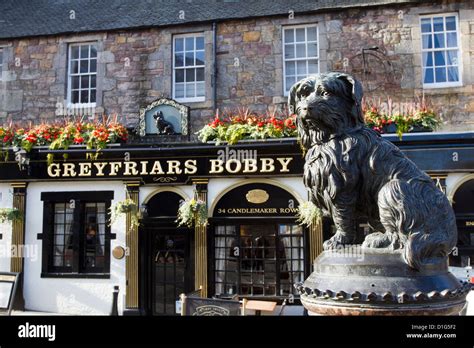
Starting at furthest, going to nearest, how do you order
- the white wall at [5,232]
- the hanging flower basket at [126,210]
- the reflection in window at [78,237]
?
the white wall at [5,232]
the reflection in window at [78,237]
the hanging flower basket at [126,210]

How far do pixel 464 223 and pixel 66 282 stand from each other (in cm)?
808

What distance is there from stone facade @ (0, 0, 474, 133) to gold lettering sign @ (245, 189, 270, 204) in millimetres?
2208

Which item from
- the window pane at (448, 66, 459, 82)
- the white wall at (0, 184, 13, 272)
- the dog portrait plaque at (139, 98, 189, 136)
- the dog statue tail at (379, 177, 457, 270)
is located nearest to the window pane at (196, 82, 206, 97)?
the dog portrait plaque at (139, 98, 189, 136)

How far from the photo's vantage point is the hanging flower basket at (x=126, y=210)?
9148mm

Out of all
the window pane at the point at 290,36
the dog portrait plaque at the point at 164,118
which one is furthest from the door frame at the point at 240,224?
the window pane at the point at 290,36

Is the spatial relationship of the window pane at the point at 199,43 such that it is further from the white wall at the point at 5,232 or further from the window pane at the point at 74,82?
the white wall at the point at 5,232

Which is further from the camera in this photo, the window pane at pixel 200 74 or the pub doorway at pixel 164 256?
the window pane at pixel 200 74

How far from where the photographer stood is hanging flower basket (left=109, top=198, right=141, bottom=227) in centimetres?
915

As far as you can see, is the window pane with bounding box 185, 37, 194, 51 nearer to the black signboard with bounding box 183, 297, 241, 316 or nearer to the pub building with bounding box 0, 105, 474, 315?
the pub building with bounding box 0, 105, 474, 315

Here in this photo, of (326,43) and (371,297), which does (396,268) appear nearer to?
(371,297)

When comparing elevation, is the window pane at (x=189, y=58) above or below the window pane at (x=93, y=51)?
below

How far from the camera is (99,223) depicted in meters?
9.85

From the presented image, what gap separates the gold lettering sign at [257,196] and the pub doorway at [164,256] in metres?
1.41
